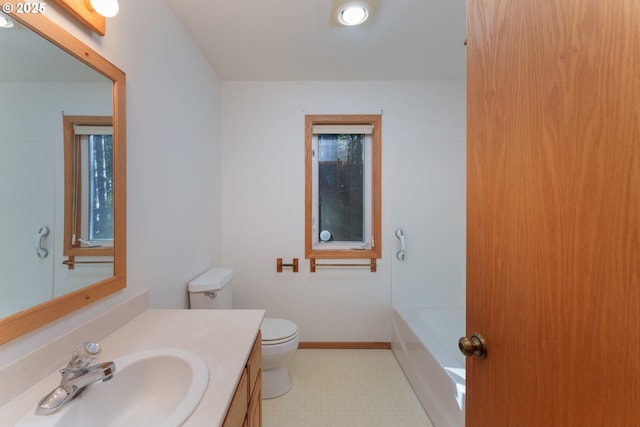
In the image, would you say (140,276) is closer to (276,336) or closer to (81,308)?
(81,308)

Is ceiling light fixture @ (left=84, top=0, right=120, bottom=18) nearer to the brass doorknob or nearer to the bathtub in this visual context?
the brass doorknob

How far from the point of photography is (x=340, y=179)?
2.50 m

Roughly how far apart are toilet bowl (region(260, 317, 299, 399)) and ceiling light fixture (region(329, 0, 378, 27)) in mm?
1970

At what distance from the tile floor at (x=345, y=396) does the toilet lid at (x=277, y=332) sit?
1.34ft

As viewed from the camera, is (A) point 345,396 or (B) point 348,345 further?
(B) point 348,345

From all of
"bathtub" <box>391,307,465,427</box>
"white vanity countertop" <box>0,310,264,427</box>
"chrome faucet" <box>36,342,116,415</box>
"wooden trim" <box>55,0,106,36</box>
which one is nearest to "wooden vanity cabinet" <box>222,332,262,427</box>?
"white vanity countertop" <box>0,310,264,427</box>

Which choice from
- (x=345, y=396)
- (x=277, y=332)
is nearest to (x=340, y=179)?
(x=277, y=332)

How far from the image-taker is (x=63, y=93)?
2.86 feet

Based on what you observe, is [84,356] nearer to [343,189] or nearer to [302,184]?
[302,184]

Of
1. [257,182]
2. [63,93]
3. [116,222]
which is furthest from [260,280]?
[63,93]

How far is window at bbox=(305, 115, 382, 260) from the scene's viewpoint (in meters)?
2.43

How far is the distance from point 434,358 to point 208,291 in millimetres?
1476

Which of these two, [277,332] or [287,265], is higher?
[287,265]

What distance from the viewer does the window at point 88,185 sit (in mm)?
890
